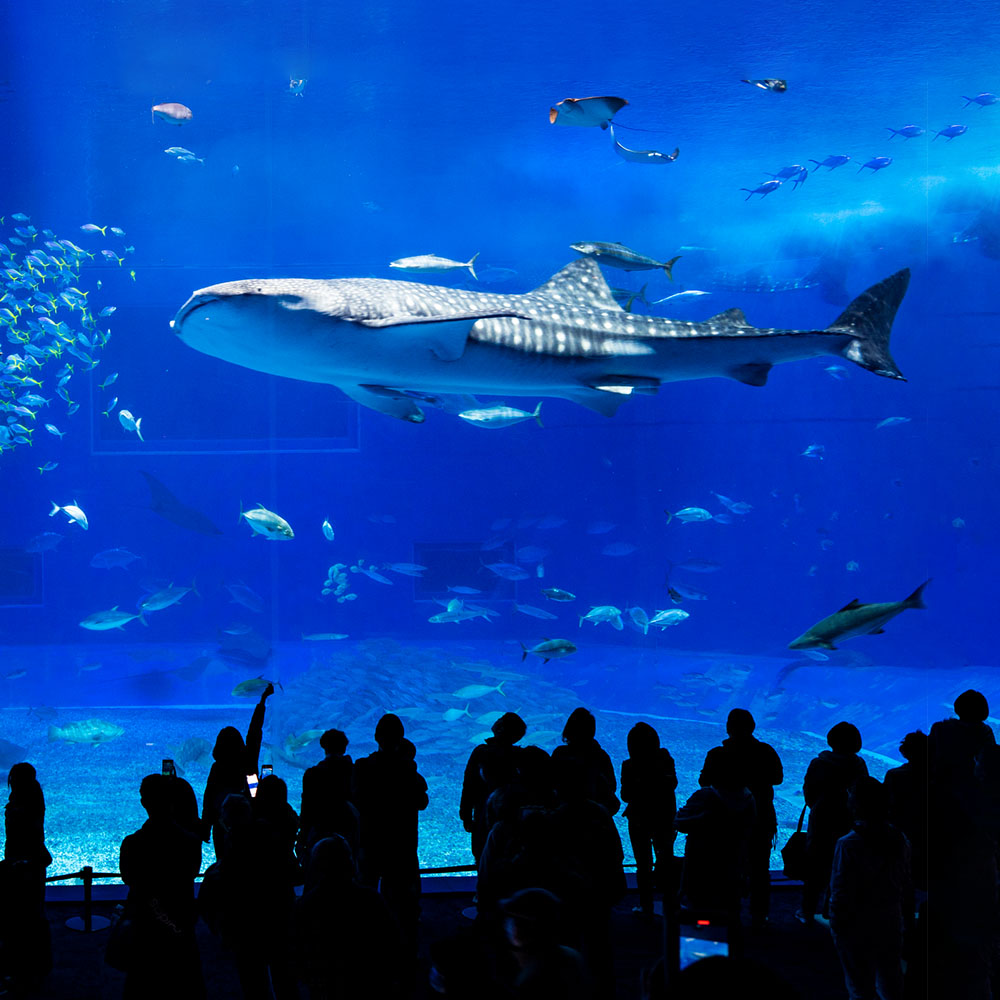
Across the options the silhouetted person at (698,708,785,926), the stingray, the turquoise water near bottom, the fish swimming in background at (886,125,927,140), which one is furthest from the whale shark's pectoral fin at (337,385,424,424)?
the stingray

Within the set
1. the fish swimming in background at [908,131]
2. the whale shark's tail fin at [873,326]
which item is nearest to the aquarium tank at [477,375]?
the whale shark's tail fin at [873,326]

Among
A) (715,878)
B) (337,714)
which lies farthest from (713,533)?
(715,878)

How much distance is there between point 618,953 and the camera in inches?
147

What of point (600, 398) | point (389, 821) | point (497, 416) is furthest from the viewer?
point (497, 416)

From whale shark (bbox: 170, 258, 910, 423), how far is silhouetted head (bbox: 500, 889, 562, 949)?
247 centimetres

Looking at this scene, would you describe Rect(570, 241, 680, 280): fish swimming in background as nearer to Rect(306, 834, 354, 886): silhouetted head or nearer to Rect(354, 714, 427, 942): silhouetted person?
Rect(354, 714, 427, 942): silhouetted person

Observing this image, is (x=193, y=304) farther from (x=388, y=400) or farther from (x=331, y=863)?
(x=331, y=863)

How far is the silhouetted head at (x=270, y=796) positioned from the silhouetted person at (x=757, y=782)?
1.75 m

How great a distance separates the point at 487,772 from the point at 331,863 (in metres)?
1.39

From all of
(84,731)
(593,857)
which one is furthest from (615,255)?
(84,731)

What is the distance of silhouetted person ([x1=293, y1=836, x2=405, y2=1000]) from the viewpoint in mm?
2000

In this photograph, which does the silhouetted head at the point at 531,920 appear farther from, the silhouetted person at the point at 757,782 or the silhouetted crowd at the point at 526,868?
the silhouetted person at the point at 757,782

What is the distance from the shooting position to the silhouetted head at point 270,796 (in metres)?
2.82

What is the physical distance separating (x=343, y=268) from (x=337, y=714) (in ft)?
43.1
